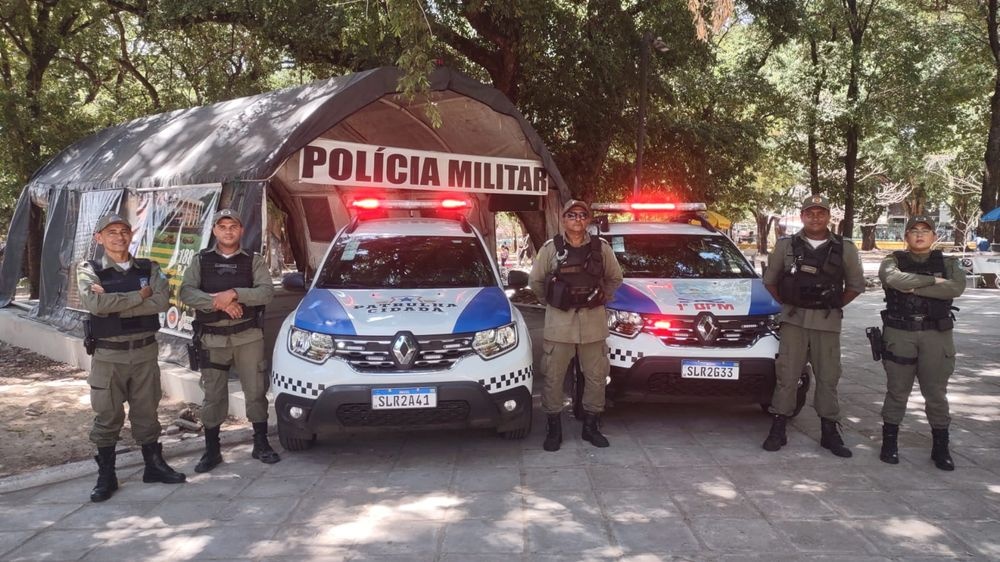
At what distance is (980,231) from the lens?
751 inches

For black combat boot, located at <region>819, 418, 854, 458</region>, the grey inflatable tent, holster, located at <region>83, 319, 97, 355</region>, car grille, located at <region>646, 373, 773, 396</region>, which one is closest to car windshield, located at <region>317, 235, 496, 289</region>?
the grey inflatable tent

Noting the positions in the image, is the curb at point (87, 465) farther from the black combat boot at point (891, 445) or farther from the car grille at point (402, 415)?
the black combat boot at point (891, 445)

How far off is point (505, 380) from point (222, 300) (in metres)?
2.07

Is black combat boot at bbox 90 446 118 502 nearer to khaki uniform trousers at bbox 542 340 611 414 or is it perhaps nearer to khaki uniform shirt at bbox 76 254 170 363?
khaki uniform shirt at bbox 76 254 170 363

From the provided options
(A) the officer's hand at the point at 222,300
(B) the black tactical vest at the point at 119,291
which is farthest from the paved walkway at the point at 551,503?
(A) the officer's hand at the point at 222,300

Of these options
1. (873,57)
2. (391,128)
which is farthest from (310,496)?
(873,57)

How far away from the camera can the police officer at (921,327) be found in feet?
15.8

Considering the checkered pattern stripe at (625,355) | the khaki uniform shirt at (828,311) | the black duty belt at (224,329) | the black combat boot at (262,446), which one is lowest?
the black combat boot at (262,446)

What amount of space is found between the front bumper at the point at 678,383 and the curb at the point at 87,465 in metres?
3.06

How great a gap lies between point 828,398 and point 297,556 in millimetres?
3948

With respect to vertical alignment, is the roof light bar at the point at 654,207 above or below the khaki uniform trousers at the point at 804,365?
above

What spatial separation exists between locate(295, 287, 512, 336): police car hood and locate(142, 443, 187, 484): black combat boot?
1.32 metres

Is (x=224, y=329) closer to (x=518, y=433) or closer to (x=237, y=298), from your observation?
(x=237, y=298)

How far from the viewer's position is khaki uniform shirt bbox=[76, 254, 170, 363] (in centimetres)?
443
